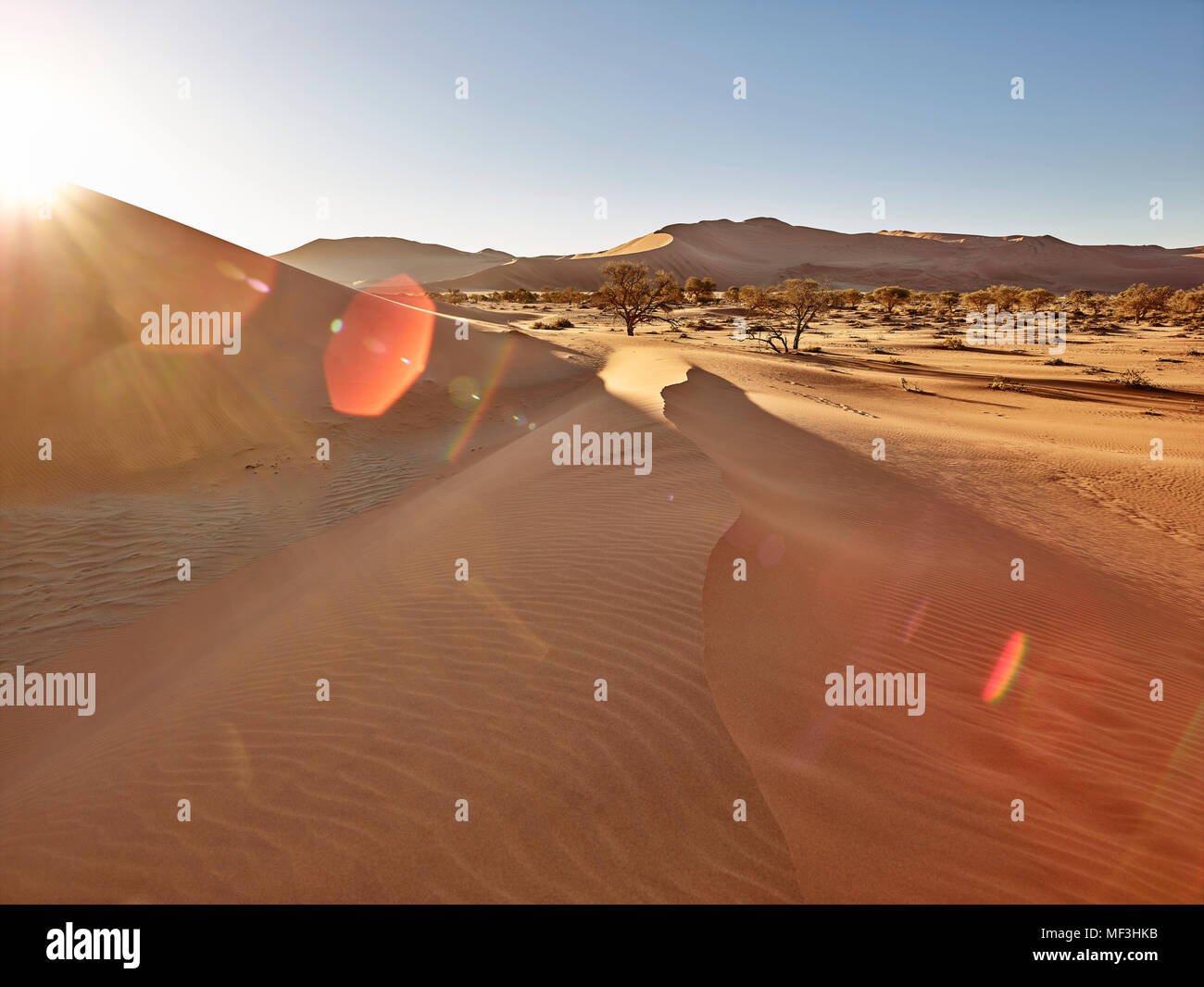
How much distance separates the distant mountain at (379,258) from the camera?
13812 centimetres

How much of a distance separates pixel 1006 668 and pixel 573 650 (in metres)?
3.32

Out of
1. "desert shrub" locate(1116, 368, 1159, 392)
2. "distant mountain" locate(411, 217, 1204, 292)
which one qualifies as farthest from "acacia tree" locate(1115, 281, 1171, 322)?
"distant mountain" locate(411, 217, 1204, 292)

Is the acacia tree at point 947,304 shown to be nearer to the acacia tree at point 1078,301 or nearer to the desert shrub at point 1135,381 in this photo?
the acacia tree at point 1078,301

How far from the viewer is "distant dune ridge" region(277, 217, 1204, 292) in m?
82.7

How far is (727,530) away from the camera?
5.85 metres

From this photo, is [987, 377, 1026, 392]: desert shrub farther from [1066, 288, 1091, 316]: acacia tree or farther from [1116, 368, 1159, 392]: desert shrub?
[1066, 288, 1091, 316]: acacia tree

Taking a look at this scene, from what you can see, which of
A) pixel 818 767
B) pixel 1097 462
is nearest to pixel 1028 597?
pixel 818 767

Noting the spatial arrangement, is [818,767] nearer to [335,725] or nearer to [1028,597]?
[335,725]

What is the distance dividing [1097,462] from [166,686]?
14.7m

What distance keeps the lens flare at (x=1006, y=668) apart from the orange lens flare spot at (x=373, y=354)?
14.4 meters

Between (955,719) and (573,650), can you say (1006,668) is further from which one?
(573,650)

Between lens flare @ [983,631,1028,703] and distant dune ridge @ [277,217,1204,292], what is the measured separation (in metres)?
77.6

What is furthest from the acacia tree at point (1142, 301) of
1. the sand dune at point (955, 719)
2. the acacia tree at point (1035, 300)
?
the sand dune at point (955, 719)

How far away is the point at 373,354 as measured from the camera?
57.4 feet
